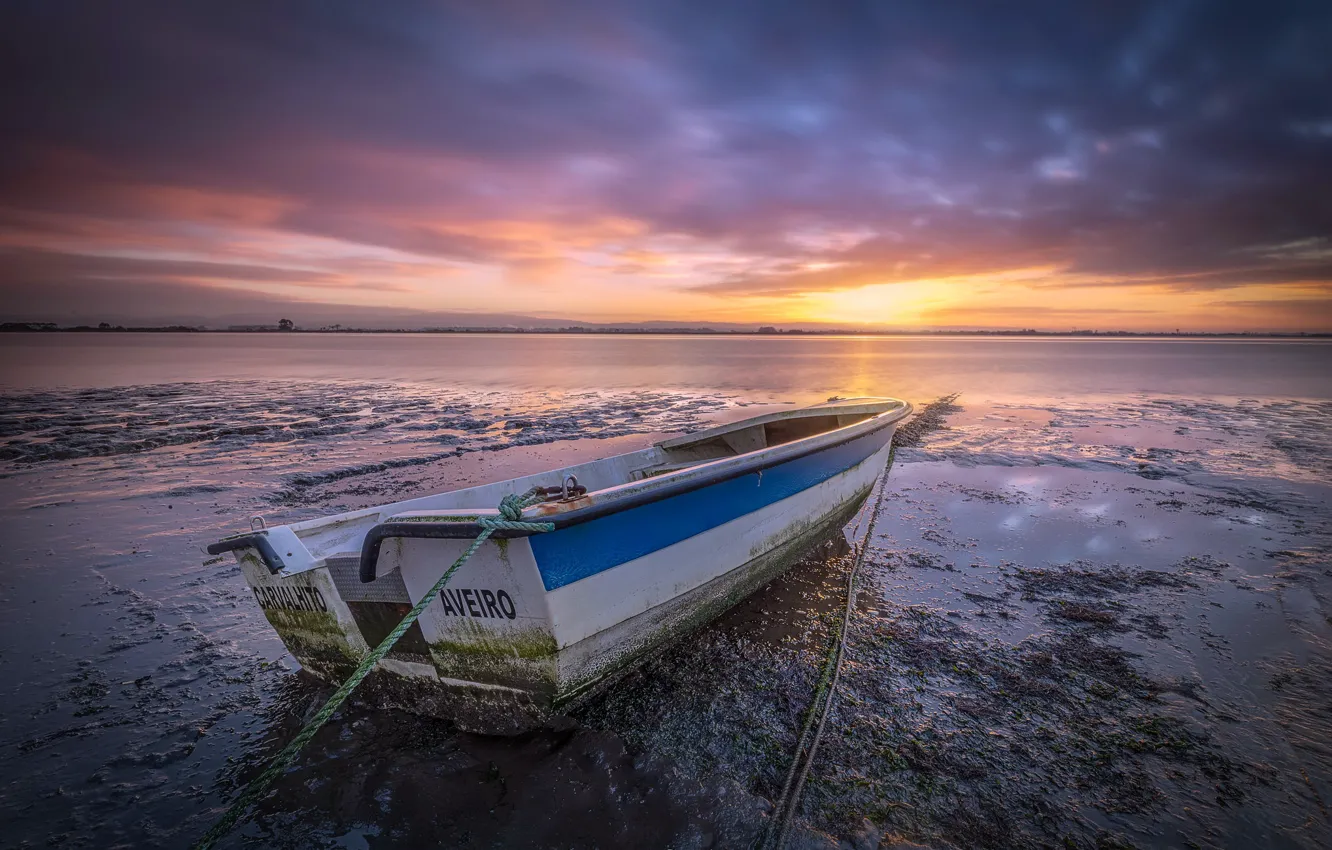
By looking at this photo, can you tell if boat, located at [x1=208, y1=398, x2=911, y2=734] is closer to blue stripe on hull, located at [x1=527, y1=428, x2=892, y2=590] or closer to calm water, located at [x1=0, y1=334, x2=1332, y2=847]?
blue stripe on hull, located at [x1=527, y1=428, x2=892, y2=590]

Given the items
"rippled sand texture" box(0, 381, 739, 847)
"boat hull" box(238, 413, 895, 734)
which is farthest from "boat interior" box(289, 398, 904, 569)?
"rippled sand texture" box(0, 381, 739, 847)

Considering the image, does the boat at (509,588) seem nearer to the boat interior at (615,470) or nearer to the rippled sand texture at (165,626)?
the boat interior at (615,470)

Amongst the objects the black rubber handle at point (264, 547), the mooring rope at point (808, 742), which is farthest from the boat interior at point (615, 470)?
the mooring rope at point (808, 742)

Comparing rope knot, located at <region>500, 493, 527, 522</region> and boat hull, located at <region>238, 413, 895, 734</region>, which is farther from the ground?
rope knot, located at <region>500, 493, 527, 522</region>

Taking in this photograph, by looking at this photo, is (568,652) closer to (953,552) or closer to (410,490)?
(953,552)

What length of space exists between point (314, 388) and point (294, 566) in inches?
1063

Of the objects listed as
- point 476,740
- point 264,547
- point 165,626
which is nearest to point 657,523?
point 476,740

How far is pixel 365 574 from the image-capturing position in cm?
367

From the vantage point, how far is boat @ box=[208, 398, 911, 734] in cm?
→ 354

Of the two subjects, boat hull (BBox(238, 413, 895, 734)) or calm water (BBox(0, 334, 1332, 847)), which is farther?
boat hull (BBox(238, 413, 895, 734))

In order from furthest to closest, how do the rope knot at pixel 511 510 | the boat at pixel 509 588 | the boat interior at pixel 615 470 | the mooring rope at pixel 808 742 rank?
1. the boat interior at pixel 615 470
2. the boat at pixel 509 588
3. the rope knot at pixel 511 510
4. the mooring rope at pixel 808 742

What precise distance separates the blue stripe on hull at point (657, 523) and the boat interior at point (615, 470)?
409mm

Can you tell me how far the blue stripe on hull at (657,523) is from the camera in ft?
11.7

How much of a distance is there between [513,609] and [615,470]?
3.76 meters
